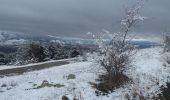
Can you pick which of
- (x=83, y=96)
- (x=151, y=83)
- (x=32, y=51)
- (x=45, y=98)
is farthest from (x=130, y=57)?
(x=32, y=51)

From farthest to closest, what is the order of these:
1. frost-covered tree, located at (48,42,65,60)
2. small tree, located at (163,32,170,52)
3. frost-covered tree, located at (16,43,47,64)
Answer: frost-covered tree, located at (48,42,65,60), frost-covered tree, located at (16,43,47,64), small tree, located at (163,32,170,52)

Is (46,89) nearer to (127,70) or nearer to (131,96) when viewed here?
(131,96)

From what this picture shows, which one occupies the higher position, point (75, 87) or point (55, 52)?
point (55, 52)

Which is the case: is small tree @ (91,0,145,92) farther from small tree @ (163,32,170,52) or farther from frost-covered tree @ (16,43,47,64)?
frost-covered tree @ (16,43,47,64)

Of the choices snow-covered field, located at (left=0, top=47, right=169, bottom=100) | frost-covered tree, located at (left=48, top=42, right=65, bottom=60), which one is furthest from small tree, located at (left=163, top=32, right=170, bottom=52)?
frost-covered tree, located at (left=48, top=42, right=65, bottom=60)

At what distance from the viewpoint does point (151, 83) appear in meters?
15.6

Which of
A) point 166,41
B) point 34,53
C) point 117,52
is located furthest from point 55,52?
point 117,52

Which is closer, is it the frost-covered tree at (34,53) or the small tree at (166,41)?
the small tree at (166,41)

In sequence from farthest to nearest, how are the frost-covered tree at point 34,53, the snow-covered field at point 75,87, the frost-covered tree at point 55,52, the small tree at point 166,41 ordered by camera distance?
the frost-covered tree at point 55,52 < the frost-covered tree at point 34,53 < the small tree at point 166,41 < the snow-covered field at point 75,87

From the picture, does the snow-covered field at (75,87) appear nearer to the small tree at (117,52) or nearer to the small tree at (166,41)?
the small tree at (117,52)

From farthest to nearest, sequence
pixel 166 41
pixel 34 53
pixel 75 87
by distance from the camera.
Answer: pixel 34 53
pixel 166 41
pixel 75 87

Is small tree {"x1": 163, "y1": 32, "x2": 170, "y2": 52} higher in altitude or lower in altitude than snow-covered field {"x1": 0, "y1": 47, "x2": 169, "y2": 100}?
higher

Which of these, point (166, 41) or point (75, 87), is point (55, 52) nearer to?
point (166, 41)

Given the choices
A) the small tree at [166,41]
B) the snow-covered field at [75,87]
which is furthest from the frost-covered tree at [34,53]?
the snow-covered field at [75,87]
